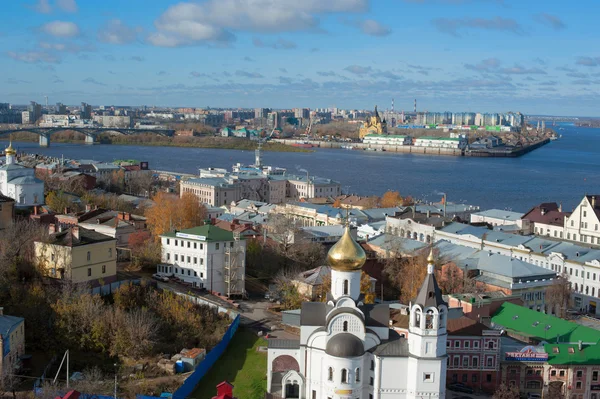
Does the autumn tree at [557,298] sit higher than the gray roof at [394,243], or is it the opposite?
the gray roof at [394,243]

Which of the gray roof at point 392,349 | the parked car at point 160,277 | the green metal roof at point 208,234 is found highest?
the green metal roof at point 208,234

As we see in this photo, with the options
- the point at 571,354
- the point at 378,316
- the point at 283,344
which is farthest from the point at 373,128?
the point at 378,316

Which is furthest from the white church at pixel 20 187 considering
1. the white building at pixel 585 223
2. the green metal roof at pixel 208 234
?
the white building at pixel 585 223

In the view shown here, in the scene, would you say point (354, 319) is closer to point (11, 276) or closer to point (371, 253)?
point (11, 276)

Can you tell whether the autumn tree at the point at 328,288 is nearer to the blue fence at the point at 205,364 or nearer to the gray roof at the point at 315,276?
the gray roof at the point at 315,276

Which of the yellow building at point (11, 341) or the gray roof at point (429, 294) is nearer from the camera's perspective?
the gray roof at point (429, 294)

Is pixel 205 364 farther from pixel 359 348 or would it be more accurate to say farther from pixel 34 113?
pixel 34 113
